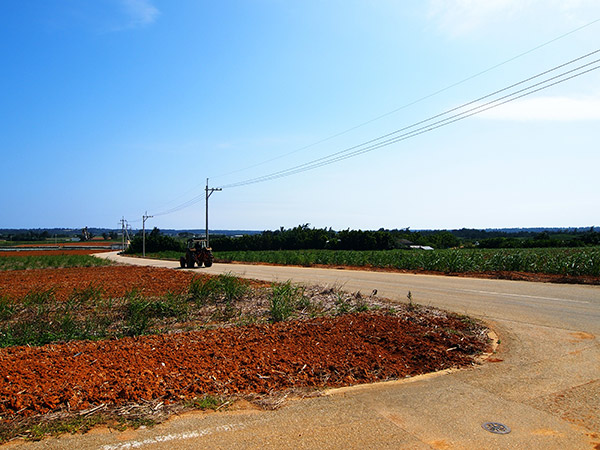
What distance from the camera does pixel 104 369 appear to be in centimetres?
540

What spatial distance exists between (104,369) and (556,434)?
187 inches

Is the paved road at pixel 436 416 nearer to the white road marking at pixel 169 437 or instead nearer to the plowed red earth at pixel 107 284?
the white road marking at pixel 169 437

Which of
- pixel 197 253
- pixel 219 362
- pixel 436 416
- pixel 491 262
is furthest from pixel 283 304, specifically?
pixel 197 253

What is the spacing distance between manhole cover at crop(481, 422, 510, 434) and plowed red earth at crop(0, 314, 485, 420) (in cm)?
157

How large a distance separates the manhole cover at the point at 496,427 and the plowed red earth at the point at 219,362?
157 cm

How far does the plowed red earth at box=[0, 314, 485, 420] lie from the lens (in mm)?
4781

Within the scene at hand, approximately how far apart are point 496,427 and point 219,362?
10.5 ft

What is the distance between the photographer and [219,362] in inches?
227

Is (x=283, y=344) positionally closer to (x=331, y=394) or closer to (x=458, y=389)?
(x=331, y=394)

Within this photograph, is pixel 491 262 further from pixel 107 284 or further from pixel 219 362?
pixel 219 362

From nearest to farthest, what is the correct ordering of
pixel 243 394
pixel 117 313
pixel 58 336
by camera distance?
pixel 243 394, pixel 58 336, pixel 117 313

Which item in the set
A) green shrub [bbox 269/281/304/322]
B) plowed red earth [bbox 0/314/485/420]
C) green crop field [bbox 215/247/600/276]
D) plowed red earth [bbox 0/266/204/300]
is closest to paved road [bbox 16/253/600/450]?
plowed red earth [bbox 0/314/485/420]

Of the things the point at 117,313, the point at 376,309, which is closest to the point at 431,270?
the point at 376,309

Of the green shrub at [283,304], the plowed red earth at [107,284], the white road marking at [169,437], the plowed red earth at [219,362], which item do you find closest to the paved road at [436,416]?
the white road marking at [169,437]
